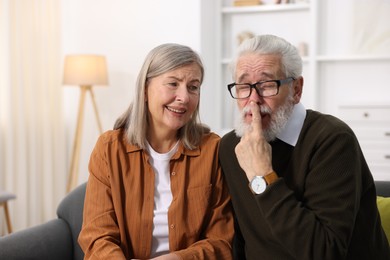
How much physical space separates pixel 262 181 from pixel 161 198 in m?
0.49

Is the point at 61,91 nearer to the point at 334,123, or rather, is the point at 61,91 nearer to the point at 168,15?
the point at 168,15

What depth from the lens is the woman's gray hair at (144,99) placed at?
6.97 feet

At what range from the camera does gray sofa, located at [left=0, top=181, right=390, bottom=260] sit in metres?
2.34

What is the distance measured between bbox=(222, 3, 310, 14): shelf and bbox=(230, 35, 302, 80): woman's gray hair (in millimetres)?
3279

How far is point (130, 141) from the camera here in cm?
219

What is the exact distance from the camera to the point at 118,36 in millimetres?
5371

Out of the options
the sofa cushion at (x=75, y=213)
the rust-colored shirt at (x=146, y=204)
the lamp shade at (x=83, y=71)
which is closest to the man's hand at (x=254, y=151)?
the rust-colored shirt at (x=146, y=204)

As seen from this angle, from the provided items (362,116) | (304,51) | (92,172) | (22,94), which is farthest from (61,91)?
(92,172)

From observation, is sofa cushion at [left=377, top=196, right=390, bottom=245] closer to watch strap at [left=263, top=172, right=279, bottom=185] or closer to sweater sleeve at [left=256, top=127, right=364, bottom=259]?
sweater sleeve at [left=256, top=127, right=364, bottom=259]

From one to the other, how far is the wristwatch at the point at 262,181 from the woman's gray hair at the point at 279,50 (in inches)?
14.8

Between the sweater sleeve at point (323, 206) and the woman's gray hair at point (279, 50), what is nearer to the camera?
the sweater sleeve at point (323, 206)

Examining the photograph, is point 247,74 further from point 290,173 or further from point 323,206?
point 323,206

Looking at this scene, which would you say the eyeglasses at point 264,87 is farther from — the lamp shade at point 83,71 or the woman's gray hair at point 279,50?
the lamp shade at point 83,71

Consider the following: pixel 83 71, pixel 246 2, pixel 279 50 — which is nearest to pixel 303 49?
pixel 246 2
